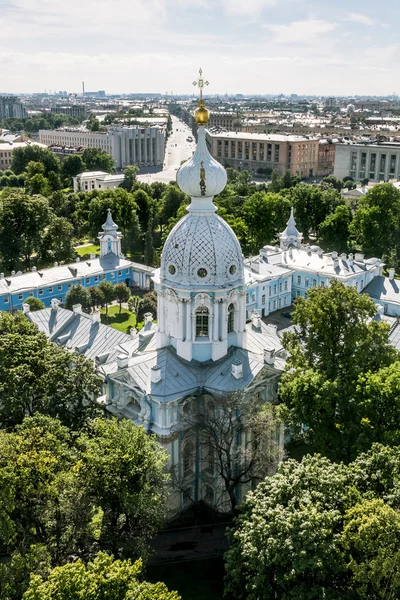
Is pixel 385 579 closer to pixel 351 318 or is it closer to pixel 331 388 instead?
pixel 331 388

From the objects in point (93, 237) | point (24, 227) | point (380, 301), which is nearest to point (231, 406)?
point (380, 301)

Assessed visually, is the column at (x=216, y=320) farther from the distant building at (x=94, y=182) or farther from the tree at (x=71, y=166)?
the tree at (x=71, y=166)

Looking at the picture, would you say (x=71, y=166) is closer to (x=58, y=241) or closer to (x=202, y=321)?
(x=58, y=241)

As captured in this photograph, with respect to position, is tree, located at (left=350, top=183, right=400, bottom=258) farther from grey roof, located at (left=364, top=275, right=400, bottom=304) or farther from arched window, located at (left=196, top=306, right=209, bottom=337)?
arched window, located at (left=196, top=306, right=209, bottom=337)

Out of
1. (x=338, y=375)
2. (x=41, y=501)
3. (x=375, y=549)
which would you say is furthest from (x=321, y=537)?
(x=41, y=501)

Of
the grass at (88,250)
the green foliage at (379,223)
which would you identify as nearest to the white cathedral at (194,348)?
the green foliage at (379,223)
